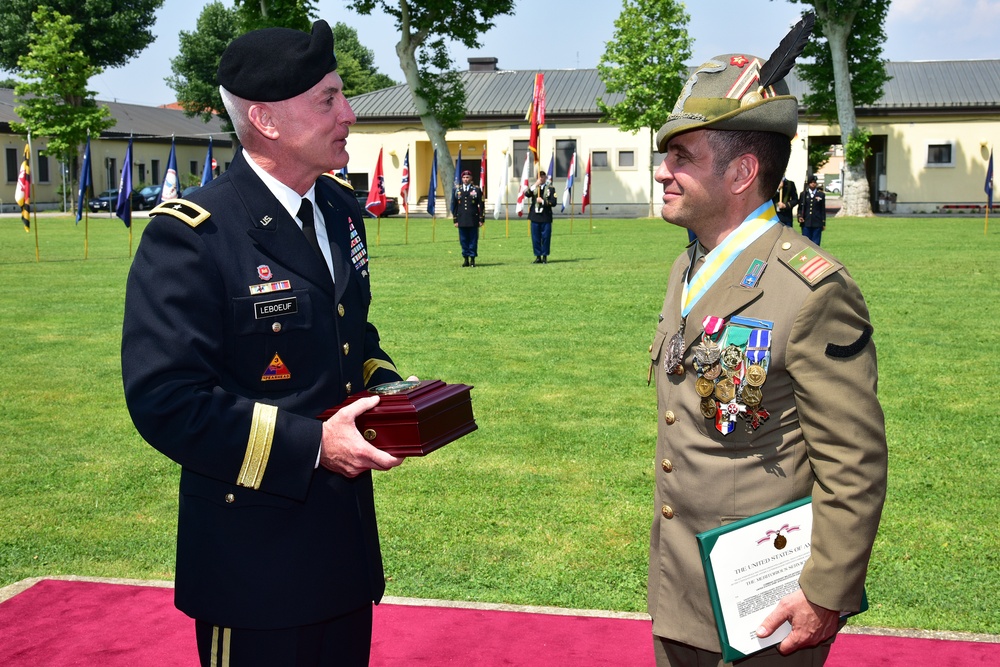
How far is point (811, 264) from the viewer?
8.11 feet

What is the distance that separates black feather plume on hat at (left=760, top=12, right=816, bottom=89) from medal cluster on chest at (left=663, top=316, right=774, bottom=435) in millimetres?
617

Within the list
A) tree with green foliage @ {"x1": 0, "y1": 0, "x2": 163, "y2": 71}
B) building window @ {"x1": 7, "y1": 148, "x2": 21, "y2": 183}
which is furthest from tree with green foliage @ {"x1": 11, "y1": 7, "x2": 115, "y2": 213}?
tree with green foliage @ {"x1": 0, "y1": 0, "x2": 163, "y2": 71}

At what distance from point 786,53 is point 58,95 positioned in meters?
60.5

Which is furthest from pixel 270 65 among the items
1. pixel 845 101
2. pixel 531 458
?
pixel 845 101

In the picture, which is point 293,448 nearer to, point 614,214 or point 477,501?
point 477,501

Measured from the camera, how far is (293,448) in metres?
2.50

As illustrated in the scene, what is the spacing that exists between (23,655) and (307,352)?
8.28 feet

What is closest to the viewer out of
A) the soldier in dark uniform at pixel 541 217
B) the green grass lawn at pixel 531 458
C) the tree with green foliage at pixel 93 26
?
the green grass lawn at pixel 531 458

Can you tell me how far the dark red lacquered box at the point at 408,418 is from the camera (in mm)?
2498

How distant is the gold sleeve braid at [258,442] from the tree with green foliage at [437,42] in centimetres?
4315

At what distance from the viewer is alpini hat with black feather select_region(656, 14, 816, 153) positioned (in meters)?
2.55

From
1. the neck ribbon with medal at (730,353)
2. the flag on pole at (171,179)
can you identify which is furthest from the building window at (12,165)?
the neck ribbon with medal at (730,353)

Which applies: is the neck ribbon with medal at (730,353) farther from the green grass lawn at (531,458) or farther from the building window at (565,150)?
the building window at (565,150)

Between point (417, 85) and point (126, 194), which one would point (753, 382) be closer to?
point (126, 194)
